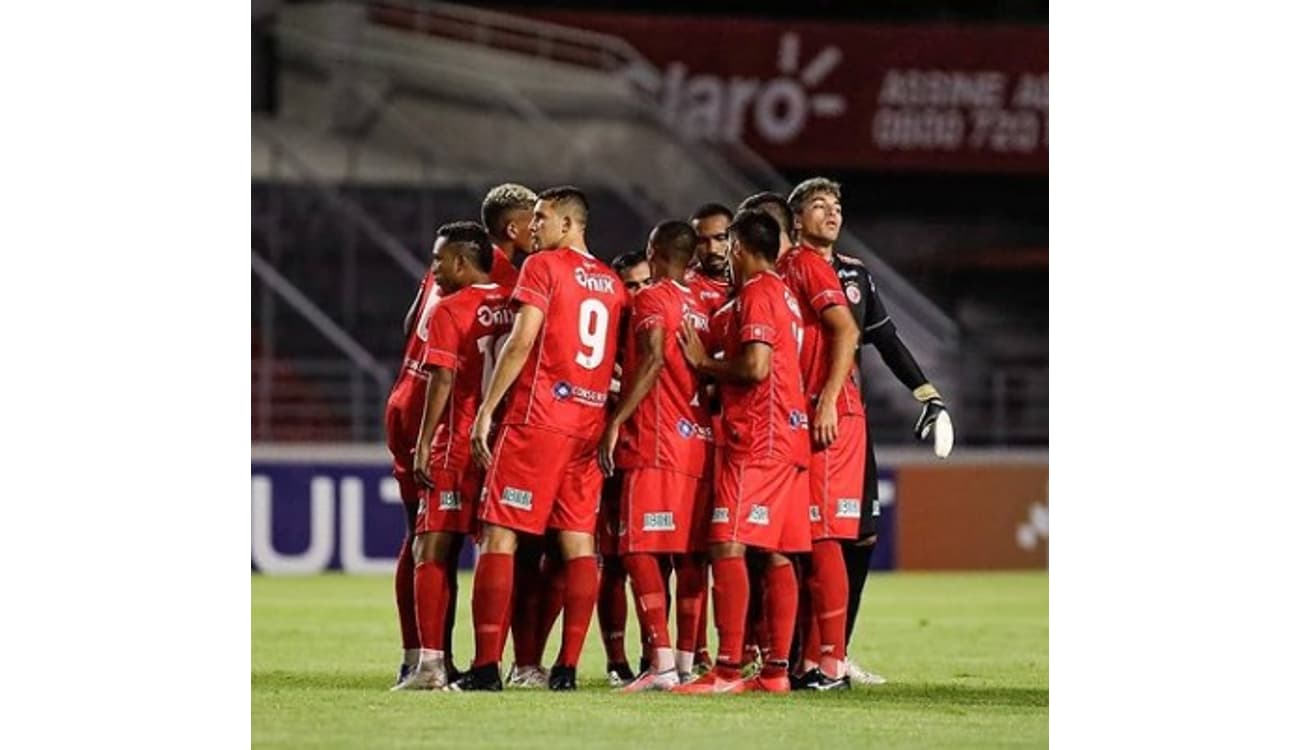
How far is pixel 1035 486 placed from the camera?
15180 mm

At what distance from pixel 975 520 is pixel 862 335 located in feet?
26.0

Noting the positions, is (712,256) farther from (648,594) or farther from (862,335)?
(648,594)

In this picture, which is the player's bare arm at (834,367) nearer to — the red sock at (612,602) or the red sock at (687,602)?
the red sock at (687,602)

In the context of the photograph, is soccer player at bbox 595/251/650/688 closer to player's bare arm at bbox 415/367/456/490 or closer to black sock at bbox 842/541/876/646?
player's bare arm at bbox 415/367/456/490

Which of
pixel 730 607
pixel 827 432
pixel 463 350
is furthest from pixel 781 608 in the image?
pixel 463 350

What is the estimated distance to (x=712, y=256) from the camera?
737 centimetres

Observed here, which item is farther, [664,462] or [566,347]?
[664,462]

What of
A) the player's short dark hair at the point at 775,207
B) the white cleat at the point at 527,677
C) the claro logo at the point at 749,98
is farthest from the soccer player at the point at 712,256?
the claro logo at the point at 749,98

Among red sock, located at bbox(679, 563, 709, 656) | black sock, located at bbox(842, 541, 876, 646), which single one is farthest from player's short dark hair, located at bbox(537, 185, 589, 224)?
black sock, located at bbox(842, 541, 876, 646)

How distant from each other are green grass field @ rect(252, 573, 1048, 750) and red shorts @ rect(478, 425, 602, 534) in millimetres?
485
